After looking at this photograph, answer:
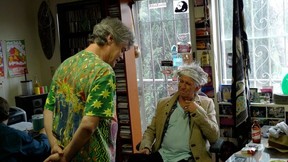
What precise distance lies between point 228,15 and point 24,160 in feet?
7.75

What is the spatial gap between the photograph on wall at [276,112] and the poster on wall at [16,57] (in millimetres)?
3387

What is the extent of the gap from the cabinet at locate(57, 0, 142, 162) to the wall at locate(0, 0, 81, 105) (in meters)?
0.24

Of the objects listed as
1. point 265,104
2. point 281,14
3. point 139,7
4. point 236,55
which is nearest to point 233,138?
point 265,104

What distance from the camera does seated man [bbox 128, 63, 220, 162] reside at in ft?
8.45

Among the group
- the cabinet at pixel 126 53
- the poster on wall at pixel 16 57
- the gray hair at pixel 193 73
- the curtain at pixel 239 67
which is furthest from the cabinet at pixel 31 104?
the curtain at pixel 239 67

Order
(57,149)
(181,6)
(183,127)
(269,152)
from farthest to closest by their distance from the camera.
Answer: (181,6)
(183,127)
(269,152)
(57,149)

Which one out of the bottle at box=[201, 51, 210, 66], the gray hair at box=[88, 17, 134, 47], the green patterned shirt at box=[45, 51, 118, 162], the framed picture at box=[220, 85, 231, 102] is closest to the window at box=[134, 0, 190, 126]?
the bottle at box=[201, 51, 210, 66]

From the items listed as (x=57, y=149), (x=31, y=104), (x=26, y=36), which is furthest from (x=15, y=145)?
(x=26, y=36)

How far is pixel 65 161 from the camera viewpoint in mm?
1647

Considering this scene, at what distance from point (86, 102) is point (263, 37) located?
2.28 m

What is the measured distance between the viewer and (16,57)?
464 cm

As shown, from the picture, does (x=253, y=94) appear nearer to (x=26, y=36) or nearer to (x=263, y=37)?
(x=263, y=37)

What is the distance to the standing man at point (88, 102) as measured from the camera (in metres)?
1.56

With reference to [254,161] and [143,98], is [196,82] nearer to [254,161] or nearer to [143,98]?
[254,161]
